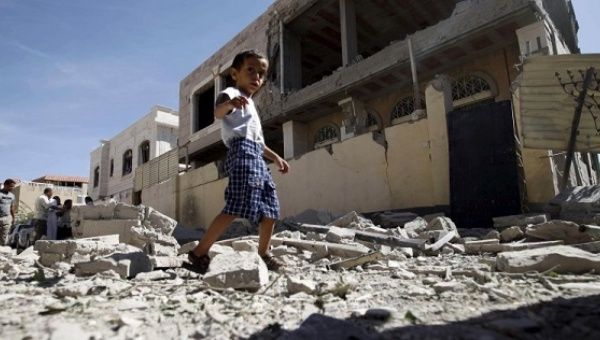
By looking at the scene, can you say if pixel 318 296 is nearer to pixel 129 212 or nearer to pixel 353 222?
pixel 353 222

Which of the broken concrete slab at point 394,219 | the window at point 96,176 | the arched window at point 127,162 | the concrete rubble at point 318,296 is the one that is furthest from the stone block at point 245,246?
the window at point 96,176

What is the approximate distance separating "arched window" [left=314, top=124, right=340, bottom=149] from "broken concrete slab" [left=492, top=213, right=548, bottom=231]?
6.18 metres

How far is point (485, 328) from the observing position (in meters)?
1.10

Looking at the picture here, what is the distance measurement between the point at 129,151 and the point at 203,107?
32.6ft

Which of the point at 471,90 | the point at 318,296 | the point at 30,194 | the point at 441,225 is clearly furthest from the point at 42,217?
the point at 30,194

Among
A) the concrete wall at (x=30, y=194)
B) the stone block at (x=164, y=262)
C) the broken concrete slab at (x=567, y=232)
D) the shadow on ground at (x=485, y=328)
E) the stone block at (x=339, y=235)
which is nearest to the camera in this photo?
the shadow on ground at (x=485, y=328)

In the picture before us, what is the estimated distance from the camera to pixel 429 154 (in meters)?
5.92

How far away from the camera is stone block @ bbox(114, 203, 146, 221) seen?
5266 mm

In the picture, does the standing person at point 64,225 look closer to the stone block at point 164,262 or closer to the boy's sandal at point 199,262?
the stone block at point 164,262

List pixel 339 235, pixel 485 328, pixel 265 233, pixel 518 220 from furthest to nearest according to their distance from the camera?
pixel 518 220, pixel 339 235, pixel 265 233, pixel 485 328

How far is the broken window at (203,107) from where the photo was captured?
13.8 metres

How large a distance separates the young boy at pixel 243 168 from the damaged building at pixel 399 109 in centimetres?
369

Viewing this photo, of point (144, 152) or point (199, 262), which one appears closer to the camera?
point (199, 262)

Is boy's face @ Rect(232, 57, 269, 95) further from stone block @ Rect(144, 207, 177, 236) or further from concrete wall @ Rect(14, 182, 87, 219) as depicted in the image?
concrete wall @ Rect(14, 182, 87, 219)
